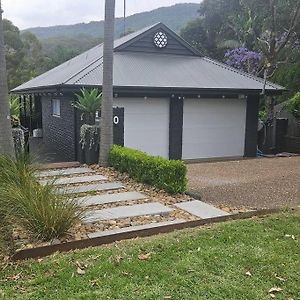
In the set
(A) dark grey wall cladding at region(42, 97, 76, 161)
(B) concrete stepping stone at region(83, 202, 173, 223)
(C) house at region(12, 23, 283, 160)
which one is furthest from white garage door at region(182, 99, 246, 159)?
(B) concrete stepping stone at region(83, 202, 173, 223)

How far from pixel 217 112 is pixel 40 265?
35.2 ft

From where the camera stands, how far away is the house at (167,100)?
1187 cm

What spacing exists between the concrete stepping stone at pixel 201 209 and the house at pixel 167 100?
574cm

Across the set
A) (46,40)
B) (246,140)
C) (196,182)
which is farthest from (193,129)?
(46,40)

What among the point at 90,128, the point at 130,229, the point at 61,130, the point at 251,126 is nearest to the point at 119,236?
the point at 130,229

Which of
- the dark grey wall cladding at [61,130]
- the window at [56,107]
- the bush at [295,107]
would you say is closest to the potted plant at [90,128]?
the dark grey wall cladding at [61,130]

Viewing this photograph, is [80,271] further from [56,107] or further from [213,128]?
[56,107]

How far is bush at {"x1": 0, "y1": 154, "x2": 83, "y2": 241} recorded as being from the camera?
4270 millimetres

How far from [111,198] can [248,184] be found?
309cm

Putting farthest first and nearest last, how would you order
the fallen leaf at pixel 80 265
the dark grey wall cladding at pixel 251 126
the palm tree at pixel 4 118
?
the dark grey wall cladding at pixel 251 126, the palm tree at pixel 4 118, the fallen leaf at pixel 80 265

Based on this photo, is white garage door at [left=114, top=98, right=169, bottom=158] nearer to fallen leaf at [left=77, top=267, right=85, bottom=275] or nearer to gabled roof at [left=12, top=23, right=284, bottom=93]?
gabled roof at [left=12, top=23, right=284, bottom=93]

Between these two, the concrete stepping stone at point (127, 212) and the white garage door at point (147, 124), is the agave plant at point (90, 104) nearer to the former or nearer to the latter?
the white garage door at point (147, 124)

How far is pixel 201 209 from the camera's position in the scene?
5602 millimetres

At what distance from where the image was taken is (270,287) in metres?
3.39
